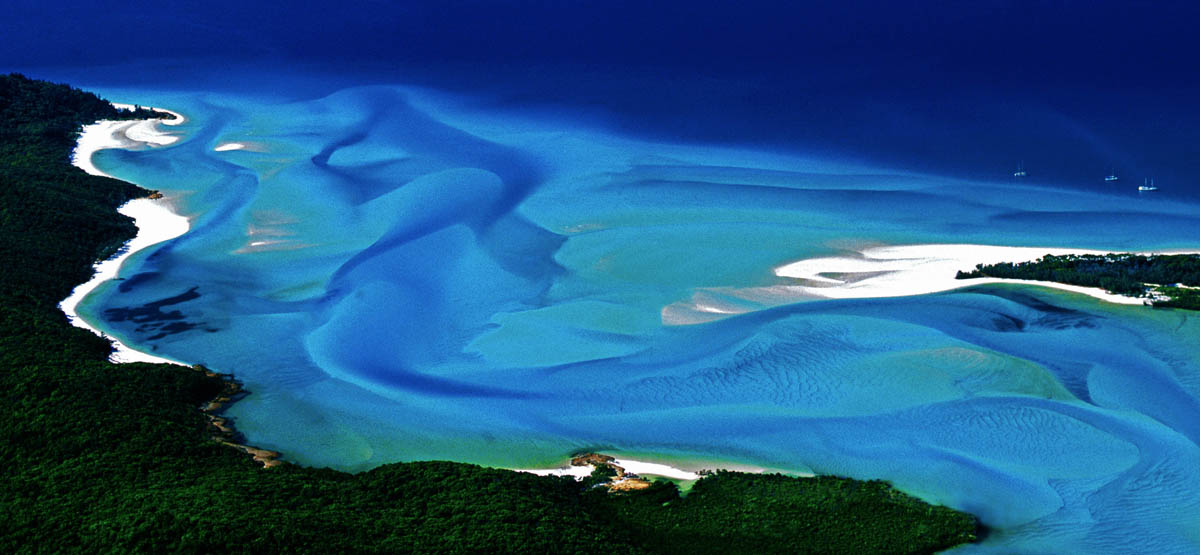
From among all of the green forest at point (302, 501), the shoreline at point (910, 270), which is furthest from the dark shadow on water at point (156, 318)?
the shoreline at point (910, 270)

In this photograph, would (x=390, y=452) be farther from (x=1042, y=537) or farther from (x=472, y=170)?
(x=472, y=170)

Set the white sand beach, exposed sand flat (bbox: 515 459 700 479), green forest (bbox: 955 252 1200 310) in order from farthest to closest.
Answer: the white sand beach → green forest (bbox: 955 252 1200 310) → exposed sand flat (bbox: 515 459 700 479)

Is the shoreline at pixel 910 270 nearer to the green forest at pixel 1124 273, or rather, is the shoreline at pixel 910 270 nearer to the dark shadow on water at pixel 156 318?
the green forest at pixel 1124 273

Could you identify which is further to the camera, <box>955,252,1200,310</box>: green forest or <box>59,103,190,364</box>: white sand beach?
<box>59,103,190,364</box>: white sand beach

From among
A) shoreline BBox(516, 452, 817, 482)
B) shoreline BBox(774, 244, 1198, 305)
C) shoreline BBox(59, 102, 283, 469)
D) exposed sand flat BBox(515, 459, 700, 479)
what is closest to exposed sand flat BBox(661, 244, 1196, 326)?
shoreline BBox(774, 244, 1198, 305)

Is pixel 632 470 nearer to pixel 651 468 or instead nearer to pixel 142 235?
pixel 651 468

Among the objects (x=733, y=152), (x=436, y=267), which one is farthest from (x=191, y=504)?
(x=733, y=152)

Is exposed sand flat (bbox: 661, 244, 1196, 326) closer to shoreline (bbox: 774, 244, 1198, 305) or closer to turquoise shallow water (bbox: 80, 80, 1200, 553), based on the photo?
shoreline (bbox: 774, 244, 1198, 305)

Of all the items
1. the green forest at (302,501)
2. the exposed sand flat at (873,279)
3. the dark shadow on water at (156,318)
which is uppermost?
the exposed sand flat at (873,279)
